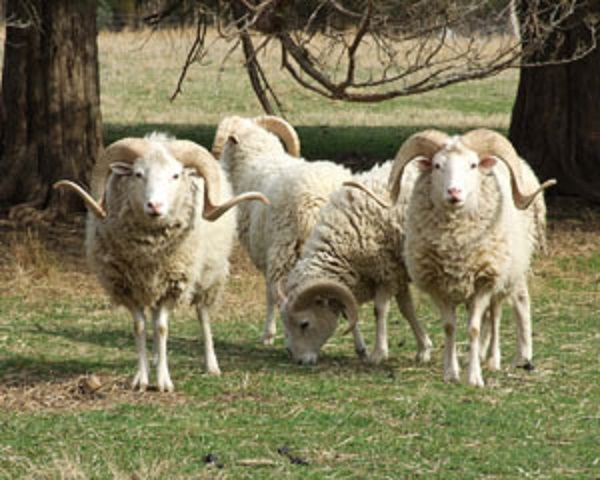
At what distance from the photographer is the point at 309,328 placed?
10.5 m

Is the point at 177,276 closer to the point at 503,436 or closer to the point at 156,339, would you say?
the point at 156,339

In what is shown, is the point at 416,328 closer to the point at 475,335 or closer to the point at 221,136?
the point at 475,335

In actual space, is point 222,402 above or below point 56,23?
below

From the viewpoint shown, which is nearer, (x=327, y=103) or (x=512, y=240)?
(x=512, y=240)

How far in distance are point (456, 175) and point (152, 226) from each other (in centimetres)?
205

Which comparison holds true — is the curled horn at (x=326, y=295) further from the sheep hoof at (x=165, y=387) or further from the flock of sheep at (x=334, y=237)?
the sheep hoof at (x=165, y=387)

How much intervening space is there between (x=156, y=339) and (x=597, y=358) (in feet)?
11.1

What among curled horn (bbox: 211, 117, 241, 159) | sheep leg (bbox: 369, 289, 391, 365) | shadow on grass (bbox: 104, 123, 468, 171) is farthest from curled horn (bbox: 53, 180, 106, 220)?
shadow on grass (bbox: 104, 123, 468, 171)

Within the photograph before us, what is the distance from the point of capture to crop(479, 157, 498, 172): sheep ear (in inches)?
372

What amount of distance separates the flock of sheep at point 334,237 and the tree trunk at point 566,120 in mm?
5988

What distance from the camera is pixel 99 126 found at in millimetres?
15867

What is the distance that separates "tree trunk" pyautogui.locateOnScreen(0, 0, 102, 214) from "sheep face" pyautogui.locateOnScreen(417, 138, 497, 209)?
277 inches

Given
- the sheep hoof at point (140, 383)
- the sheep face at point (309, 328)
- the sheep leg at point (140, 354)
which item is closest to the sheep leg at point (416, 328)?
the sheep face at point (309, 328)

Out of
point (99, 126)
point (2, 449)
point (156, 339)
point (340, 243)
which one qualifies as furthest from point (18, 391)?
point (99, 126)
